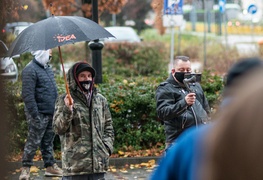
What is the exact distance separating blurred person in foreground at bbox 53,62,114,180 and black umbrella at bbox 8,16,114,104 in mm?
541

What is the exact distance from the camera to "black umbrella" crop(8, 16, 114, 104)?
7.20 m

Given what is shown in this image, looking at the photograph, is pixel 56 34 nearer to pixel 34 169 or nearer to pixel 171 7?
pixel 34 169

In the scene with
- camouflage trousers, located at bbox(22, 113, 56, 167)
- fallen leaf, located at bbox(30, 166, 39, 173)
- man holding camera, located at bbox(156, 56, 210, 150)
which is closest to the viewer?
man holding camera, located at bbox(156, 56, 210, 150)

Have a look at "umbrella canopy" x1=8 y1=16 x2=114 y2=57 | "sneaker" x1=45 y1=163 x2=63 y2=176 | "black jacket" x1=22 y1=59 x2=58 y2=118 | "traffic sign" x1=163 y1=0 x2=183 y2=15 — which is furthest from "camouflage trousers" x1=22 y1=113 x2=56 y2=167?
"traffic sign" x1=163 y1=0 x2=183 y2=15

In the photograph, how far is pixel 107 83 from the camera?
1193 cm

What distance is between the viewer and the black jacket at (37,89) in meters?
8.84

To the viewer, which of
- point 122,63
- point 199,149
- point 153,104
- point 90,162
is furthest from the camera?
point 122,63

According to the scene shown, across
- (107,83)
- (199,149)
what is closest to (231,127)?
(199,149)

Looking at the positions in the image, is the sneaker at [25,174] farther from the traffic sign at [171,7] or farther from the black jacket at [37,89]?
the traffic sign at [171,7]

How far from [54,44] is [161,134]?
394cm

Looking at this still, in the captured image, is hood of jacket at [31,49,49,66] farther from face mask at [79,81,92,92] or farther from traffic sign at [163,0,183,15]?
traffic sign at [163,0,183,15]

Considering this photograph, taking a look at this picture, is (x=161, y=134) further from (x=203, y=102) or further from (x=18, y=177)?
(x=203, y=102)

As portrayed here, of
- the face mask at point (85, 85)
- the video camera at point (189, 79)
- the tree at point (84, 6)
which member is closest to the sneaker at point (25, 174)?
the face mask at point (85, 85)

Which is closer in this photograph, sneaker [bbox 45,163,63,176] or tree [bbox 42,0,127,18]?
sneaker [bbox 45,163,63,176]
